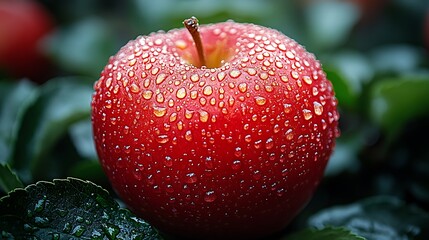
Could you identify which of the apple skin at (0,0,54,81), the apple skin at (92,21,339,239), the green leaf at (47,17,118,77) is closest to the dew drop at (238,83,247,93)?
the apple skin at (92,21,339,239)

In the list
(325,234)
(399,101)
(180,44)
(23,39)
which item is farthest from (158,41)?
(23,39)

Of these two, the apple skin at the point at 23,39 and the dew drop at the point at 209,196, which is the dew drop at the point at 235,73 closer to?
the dew drop at the point at 209,196

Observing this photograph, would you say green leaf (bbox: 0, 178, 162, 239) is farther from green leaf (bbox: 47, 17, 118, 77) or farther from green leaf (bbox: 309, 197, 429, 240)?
green leaf (bbox: 47, 17, 118, 77)

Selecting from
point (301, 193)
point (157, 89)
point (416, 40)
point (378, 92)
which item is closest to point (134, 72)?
point (157, 89)

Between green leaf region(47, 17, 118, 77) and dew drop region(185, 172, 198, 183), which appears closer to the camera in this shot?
dew drop region(185, 172, 198, 183)

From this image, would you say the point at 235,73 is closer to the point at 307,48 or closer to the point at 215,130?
the point at 215,130

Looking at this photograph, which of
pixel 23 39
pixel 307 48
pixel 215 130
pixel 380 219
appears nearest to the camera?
pixel 215 130
